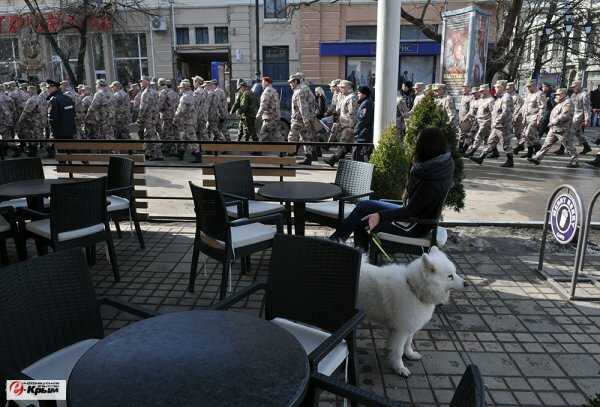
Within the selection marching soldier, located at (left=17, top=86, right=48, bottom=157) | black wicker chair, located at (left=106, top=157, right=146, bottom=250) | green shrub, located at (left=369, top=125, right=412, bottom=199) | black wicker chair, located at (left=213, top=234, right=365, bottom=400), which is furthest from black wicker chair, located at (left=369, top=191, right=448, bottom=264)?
marching soldier, located at (left=17, top=86, right=48, bottom=157)

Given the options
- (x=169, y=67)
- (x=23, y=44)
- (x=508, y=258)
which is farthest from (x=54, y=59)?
(x=508, y=258)

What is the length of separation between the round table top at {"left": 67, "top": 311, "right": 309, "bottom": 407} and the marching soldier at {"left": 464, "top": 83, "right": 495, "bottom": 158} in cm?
1216

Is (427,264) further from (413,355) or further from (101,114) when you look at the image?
(101,114)

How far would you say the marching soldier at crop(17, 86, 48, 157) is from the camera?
43.7 ft

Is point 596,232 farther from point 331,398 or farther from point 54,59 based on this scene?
point 54,59

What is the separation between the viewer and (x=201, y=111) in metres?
13.1

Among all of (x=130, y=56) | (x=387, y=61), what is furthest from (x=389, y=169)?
(x=130, y=56)

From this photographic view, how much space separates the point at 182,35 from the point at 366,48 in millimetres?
10923

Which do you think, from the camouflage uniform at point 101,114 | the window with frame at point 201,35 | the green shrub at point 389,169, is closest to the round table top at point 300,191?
the green shrub at point 389,169

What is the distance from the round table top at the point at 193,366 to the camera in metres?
1.60

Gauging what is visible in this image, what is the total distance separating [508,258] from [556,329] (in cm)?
168

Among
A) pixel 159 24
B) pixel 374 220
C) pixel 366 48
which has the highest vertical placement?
pixel 159 24

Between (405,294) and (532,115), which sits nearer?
(405,294)

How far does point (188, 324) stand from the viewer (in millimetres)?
2096
